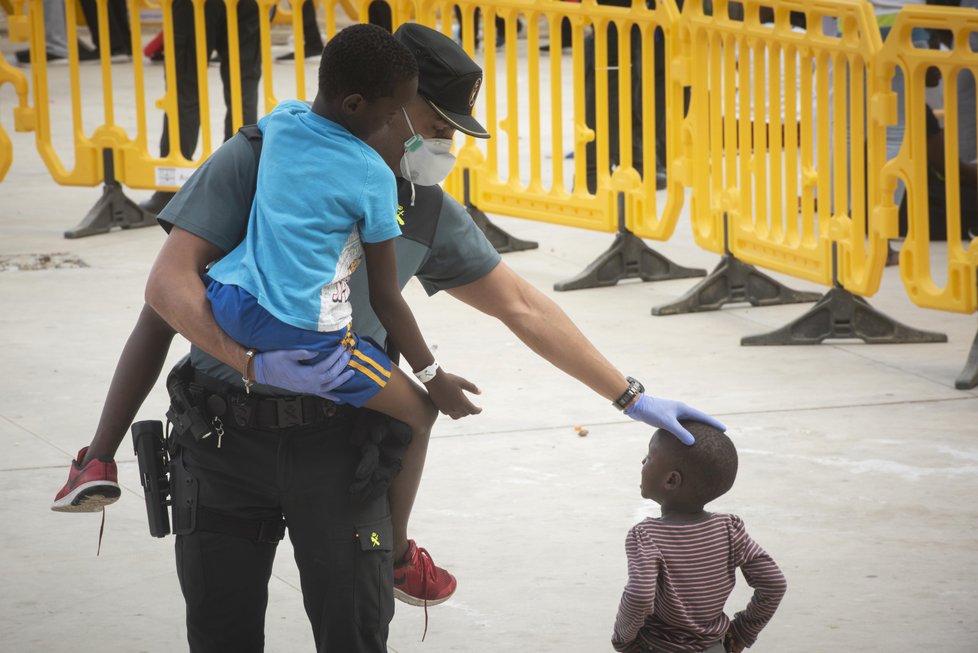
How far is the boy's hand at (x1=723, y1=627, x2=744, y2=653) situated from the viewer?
3129 mm

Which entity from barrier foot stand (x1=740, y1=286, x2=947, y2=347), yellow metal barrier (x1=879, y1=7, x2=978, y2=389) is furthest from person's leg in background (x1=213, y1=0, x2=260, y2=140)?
yellow metal barrier (x1=879, y1=7, x2=978, y2=389)

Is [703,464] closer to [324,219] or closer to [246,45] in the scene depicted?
[324,219]

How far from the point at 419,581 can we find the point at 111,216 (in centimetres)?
611

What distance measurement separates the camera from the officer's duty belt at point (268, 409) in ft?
9.52

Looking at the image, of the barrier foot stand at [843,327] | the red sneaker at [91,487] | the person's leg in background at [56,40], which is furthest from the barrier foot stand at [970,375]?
the person's leg in background at [56,40]

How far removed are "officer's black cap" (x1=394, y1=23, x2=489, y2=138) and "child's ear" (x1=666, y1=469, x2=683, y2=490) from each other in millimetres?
741

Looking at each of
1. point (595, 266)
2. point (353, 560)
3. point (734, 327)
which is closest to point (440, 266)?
point (353, 560)

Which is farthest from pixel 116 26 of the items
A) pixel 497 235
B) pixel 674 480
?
pixel 674 480

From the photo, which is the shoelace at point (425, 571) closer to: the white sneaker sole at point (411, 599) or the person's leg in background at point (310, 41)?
the white sneaker sole at point (411, 599)

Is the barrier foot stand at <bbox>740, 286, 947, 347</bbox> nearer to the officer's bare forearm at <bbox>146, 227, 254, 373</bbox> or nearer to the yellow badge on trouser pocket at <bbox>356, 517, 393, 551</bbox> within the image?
the yellow badge on trouser pocket at <bbox>356, 517, 393, 551</bbox>

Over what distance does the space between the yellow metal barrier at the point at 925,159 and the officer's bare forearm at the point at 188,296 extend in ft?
12.8

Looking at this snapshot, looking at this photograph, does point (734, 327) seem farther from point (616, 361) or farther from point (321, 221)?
point (321, 221)

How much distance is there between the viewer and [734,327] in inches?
279

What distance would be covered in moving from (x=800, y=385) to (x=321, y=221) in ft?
12.0
